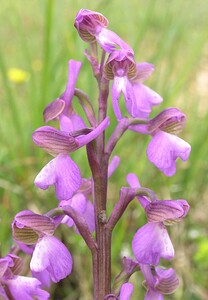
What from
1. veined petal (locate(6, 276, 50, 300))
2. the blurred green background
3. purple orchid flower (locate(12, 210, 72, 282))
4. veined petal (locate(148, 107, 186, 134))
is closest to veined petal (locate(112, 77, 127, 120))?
veined petal (locate(148, 107, 186, 134))

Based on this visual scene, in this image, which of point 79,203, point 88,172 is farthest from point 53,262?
point 88,172

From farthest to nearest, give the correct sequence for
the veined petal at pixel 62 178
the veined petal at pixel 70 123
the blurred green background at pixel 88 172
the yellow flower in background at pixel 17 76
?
the yellow flower in background at pixel 17 76, the blurred green background at pixel 88 172, the veined petal at pixel 70 123, the veined petal at pixel 62 178

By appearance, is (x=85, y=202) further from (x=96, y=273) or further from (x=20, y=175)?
(x=20, y=175)

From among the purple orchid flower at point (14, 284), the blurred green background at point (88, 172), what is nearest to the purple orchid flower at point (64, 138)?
the purple orchid flower at point (14, 284)

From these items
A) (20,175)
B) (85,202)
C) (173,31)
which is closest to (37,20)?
(173,31)

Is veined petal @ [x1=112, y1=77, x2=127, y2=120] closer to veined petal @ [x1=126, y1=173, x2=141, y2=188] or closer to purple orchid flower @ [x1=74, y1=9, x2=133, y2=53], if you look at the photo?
purple orchid flower @ [x1=74, y1=9, x2=133, y2=53]

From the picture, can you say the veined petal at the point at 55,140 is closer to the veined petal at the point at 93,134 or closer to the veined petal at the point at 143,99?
the veined petal at the point at 93,134

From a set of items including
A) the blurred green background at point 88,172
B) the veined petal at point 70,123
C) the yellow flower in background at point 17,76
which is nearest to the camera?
the veined petal at point 70,123

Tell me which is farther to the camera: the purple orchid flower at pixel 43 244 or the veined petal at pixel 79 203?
the veined petal at pixel 79 203
